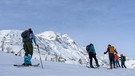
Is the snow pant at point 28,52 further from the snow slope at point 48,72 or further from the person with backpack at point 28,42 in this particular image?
the snow slope at point 48,72

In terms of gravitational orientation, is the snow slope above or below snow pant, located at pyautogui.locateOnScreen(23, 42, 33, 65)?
below

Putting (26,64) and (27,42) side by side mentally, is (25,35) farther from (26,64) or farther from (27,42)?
(26,64)

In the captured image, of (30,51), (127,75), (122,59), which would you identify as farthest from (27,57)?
(122,59)

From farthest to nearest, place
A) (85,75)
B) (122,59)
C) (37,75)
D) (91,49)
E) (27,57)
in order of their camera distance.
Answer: (122,59) → (91,49) → (27,57) → (85,75) → (37,75)

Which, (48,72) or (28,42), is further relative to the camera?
(28,42)

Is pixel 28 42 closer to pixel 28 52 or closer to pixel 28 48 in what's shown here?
pixel 28 48

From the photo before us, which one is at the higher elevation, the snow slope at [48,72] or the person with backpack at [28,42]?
the person with backpack at [28,42]

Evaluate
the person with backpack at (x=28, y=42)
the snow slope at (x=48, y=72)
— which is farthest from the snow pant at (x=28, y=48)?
the snow slope at (x=48, y=72)

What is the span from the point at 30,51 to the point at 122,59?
18.8 metres

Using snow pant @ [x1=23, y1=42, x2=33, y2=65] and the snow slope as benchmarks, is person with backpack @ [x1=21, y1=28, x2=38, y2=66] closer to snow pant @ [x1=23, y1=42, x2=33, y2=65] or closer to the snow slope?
snow pant @ [x1=23, y1=42, x2=33, y2=65]

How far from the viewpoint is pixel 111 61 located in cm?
2362

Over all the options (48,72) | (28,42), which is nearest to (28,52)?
(28,42)

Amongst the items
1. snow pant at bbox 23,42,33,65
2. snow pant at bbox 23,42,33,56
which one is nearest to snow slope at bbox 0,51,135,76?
snow pant at bbox 23,42,33,65

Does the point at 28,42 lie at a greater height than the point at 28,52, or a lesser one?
greater
